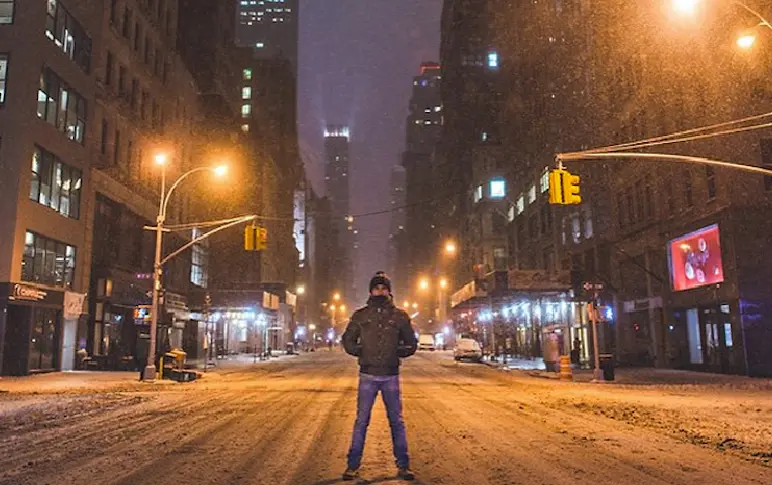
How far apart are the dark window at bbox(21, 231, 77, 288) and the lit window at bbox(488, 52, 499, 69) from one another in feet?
307

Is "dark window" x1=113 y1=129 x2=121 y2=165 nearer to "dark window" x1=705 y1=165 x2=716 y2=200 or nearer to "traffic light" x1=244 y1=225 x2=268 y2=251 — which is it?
"traffic light" x1=244 y1=225 x2=268 y2=251

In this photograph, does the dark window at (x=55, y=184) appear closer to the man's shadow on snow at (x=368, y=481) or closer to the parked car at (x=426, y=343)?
the man's shadow on snow at (x=368, y=481)

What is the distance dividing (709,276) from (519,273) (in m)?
11.2

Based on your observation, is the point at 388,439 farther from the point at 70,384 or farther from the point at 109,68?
the point at 109,68

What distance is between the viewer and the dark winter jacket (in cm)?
719

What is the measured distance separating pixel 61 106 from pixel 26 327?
1047cm

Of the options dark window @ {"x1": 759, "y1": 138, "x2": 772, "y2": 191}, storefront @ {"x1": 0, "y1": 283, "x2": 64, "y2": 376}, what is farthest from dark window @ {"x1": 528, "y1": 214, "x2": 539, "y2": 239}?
storefront @ {"x1": 0, "y1": 283, "x2": 64, "y2": 376}

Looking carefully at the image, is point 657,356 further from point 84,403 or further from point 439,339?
point 439,339

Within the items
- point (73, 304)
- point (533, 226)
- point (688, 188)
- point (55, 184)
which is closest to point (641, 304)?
point (688, 188)

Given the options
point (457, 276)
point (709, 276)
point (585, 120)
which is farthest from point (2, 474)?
point (457, 276)

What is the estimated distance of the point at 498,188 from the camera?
82000 millimetres

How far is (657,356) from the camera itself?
3316cm

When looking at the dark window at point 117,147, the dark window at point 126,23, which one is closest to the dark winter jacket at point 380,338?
the dark window at point 117,147

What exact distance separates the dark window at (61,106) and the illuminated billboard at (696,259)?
2960cm
